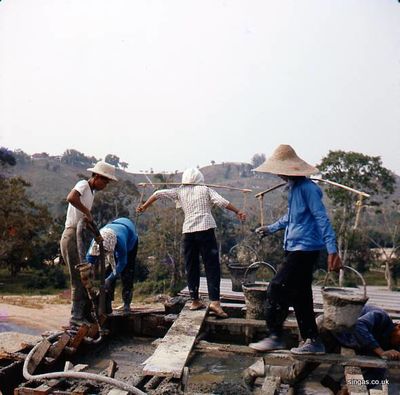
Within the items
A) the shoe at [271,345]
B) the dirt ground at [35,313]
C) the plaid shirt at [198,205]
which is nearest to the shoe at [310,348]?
the shoe at [271,345]

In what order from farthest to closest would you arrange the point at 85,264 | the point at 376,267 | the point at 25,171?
the point at 25,171
the point at 376,267
the point at 85,264

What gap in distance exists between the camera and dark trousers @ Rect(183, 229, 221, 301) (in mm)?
5309

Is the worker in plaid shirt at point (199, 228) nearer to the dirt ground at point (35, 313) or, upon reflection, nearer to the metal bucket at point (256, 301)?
the metal bucket at point (256, 301)

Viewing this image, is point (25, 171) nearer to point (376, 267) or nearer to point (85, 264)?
point (376, 267)

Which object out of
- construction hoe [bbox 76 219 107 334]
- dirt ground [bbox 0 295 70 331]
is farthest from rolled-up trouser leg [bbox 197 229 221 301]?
dirt ground [bbox 0 295 70 331]

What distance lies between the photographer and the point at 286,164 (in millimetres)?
4273

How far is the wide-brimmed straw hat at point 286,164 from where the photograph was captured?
164 inches

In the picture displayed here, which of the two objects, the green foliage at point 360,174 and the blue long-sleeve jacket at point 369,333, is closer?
the blue long-sleeve jacket at point 369,333

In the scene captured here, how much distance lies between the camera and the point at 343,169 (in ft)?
79.9

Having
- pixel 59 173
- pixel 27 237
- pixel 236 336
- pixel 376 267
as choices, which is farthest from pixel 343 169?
pixel 59 173

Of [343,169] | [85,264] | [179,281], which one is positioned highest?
[343,169]

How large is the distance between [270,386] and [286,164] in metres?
1.82

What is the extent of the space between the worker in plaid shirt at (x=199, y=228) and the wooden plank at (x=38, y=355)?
164 centimetres

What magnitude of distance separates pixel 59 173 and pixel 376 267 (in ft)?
119
